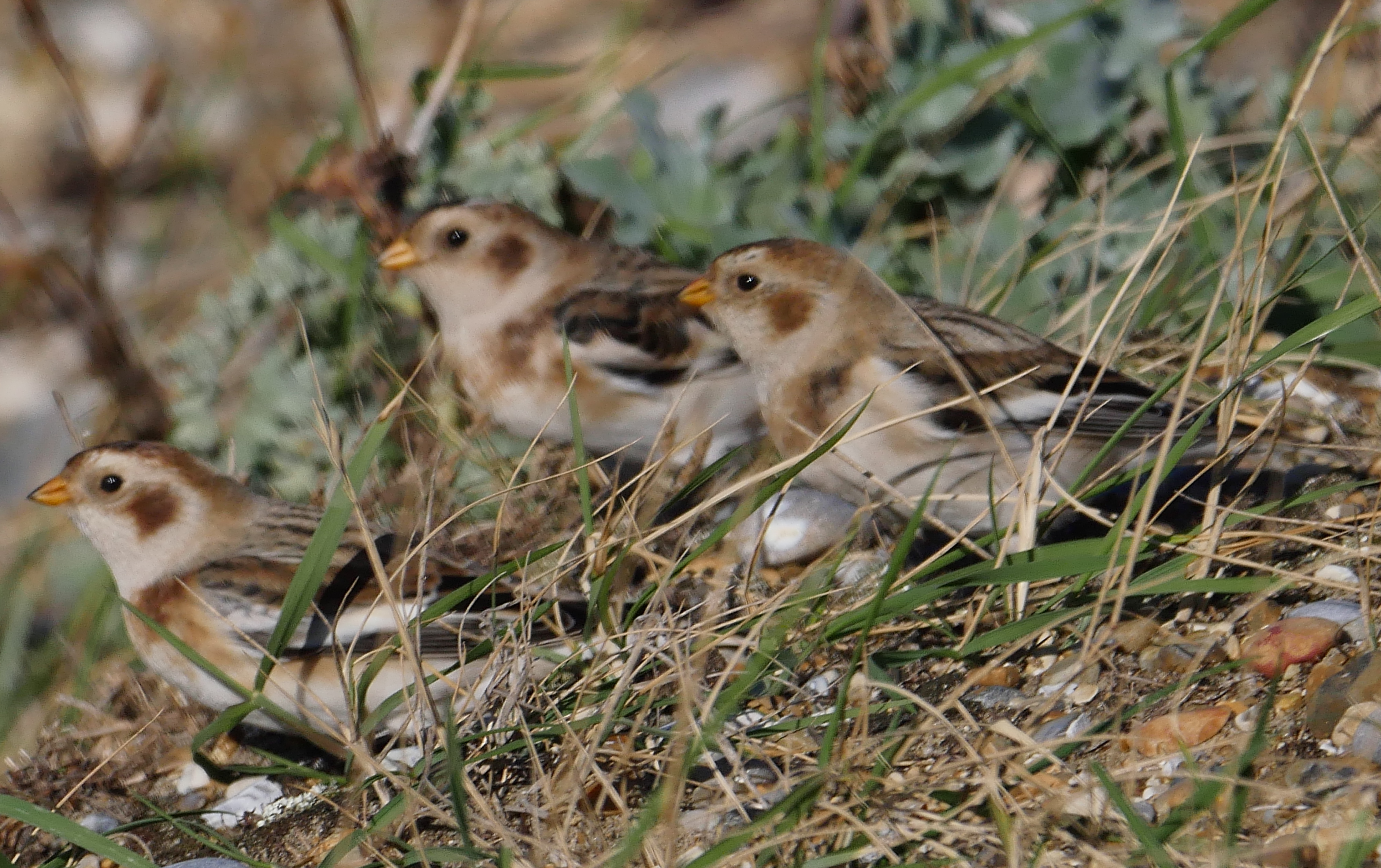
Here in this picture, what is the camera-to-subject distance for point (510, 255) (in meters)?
3.80

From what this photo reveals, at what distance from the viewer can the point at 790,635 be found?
2385mm

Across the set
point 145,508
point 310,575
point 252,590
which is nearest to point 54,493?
point 145,508

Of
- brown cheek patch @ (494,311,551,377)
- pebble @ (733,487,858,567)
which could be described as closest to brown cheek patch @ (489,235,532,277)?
brown cheek patch @ (494,311,551,377)

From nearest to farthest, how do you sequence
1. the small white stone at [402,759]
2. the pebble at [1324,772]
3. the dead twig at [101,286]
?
1. the pebble at [1324,772]
2. the small white stone at [402,759]
3. the dead twig at [101,286]

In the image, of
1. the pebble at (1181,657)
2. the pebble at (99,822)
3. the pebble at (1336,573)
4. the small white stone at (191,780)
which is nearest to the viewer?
the pebble at (1181,657)

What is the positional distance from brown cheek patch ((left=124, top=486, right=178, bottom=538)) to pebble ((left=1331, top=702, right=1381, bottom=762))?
7.61 ft

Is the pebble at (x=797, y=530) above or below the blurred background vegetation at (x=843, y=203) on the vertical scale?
below

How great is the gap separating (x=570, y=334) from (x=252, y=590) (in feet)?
3.35

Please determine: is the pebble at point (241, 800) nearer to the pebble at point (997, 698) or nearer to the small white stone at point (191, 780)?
the small white stone at point (191, 780)

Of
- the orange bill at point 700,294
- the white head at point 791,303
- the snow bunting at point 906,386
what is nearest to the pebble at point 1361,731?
the snow bunting at point 906,386

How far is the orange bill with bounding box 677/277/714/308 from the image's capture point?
3232mm

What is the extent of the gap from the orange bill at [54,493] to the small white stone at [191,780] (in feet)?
2.20

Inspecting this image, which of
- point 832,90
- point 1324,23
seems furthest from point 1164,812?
point 1324,23

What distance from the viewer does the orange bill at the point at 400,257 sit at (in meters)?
3.77
